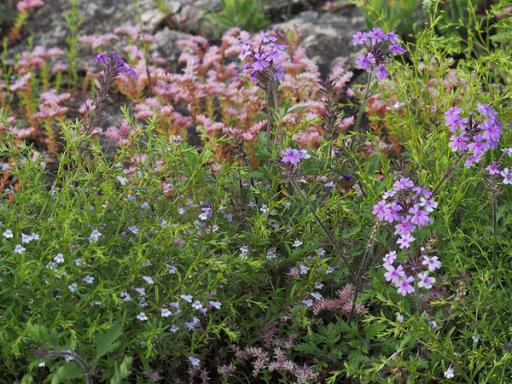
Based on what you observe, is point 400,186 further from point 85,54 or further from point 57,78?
point 85,54

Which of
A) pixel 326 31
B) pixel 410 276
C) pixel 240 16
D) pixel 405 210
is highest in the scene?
pixel 405 210

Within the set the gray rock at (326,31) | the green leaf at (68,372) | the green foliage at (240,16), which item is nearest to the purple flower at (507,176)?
the green leaf at (68,372)

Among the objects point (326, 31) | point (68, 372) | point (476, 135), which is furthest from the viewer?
point (326, 31)

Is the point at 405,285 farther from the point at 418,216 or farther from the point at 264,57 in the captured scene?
the point at 264,57

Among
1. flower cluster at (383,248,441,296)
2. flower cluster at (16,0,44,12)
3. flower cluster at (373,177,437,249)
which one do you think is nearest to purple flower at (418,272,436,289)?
flower cluster at (383,248,441,296)

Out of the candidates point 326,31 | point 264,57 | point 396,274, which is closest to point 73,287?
point 396,274

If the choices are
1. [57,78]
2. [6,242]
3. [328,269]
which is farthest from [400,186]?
[57,78]
